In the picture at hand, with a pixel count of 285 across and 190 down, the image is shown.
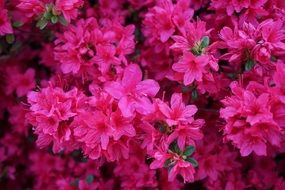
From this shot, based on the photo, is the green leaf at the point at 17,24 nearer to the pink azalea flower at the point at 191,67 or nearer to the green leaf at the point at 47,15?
the green leaf at the point at 47,15

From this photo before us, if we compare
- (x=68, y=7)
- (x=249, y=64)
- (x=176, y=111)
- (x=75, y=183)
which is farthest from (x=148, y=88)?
(x=75, y=183)

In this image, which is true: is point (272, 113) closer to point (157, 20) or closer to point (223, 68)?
point (223, 68)

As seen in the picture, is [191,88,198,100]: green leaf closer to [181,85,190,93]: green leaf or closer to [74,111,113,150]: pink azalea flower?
[181,85,190,93]: green leaf

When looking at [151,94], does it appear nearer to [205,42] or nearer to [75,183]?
[205,42]

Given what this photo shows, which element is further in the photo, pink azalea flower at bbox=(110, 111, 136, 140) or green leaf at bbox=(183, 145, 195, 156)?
green leaf at bbox=(183, 145, 195, 156)

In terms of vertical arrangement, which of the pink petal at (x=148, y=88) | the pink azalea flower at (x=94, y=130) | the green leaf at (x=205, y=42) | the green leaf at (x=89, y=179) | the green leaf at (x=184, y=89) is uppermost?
the green leaf at (x=205, y=42)

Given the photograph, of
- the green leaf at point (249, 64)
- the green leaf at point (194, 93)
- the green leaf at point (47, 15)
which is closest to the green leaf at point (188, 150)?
the green leaf at point (194, 93)

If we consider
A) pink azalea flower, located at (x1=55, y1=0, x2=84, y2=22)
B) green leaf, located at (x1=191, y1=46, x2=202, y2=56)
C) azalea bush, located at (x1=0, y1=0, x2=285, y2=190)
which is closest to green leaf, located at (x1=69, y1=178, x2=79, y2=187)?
azalea bush, located at (x1=0, y1=0, x2=285, y2=190)

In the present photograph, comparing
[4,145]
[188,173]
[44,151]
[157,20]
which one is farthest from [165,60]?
[4,145]
